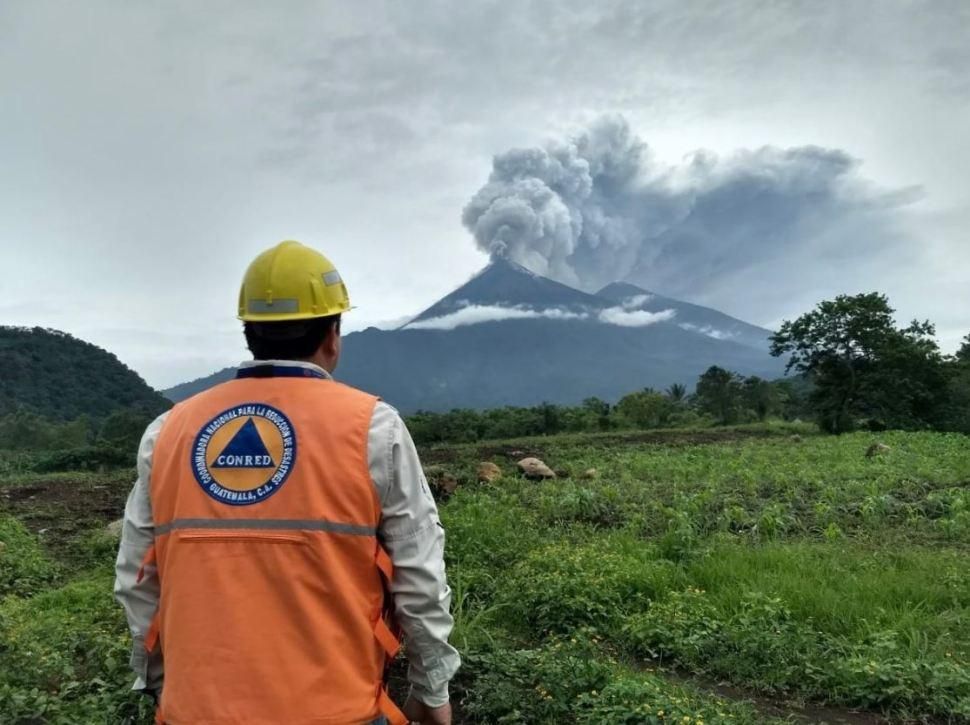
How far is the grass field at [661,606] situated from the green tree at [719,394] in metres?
27.3

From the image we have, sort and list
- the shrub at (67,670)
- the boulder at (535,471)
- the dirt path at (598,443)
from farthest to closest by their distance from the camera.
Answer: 1. the dirt path at (598,443)
2. the boulder at (535,471)
3. the shrub at (67,670)

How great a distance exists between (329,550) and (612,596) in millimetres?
4054

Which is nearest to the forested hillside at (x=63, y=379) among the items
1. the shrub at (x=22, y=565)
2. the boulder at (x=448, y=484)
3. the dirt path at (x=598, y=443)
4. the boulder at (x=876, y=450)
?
the dirt path at (x=598, y=443)

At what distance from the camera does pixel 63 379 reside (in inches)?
1839

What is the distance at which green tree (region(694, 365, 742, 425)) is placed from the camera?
37.5 m

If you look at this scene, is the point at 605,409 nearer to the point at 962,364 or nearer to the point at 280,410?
the point at 962,364

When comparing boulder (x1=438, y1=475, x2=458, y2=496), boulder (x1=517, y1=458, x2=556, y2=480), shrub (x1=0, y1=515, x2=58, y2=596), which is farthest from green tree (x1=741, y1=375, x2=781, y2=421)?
shrub (x1=0, y1=515, x2=58, y2=596)

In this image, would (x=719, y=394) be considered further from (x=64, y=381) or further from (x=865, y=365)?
(x=64, y=381)

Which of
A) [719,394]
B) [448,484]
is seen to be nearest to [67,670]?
[448,484]

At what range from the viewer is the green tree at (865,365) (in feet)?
96.3

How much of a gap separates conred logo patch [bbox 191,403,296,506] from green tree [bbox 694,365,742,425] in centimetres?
3653

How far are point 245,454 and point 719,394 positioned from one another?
129 ft

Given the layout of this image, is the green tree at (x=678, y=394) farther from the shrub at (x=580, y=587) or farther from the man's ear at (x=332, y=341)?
the man's ear at (x=332, y=341)

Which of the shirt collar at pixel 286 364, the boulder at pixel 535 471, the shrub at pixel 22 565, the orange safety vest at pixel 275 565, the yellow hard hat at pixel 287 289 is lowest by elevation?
the shrub at pixel 22 565
